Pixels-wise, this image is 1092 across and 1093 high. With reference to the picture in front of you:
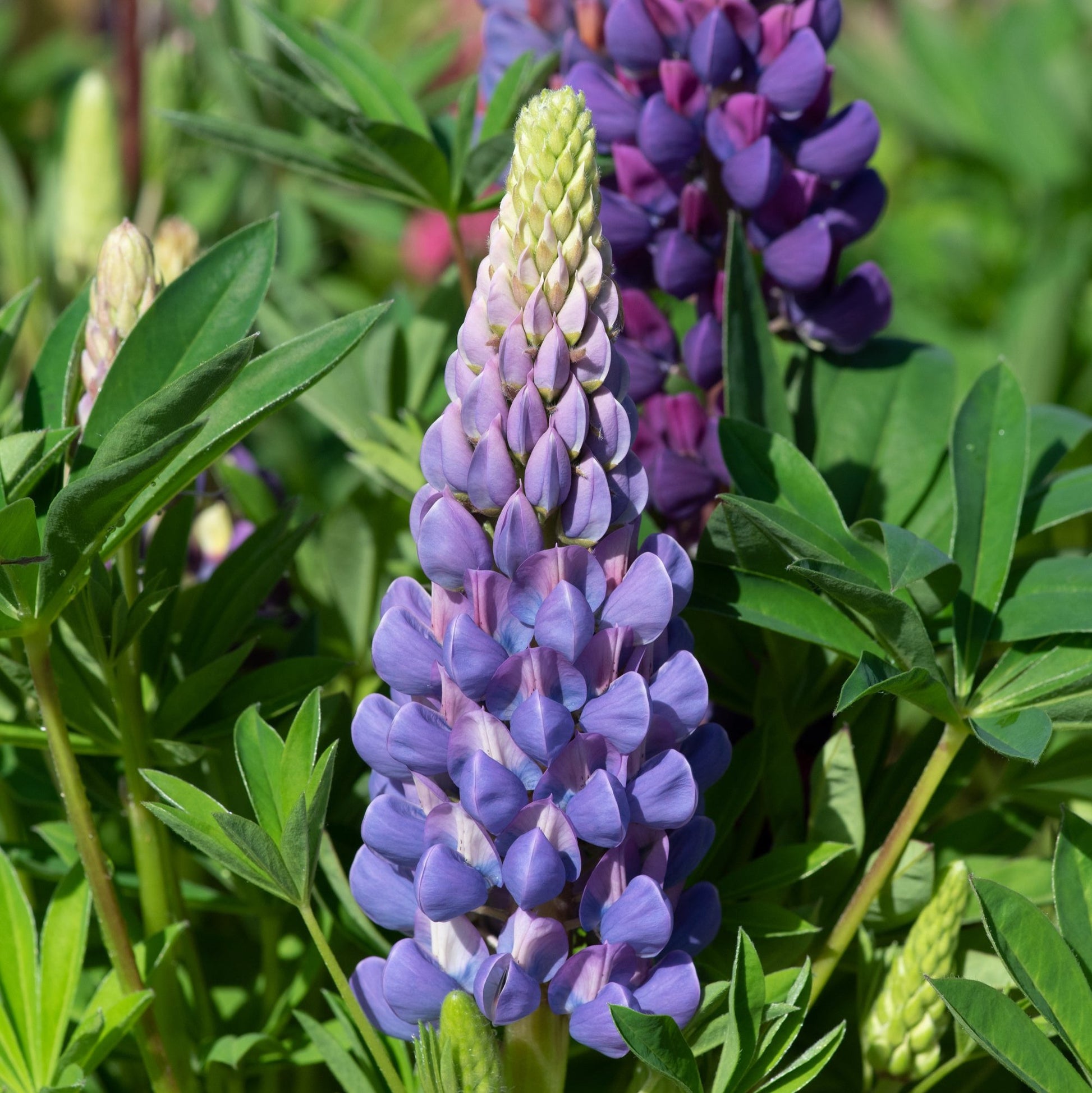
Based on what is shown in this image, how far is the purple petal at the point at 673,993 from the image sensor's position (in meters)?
0.61

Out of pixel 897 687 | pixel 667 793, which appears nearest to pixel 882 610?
pixel 897 687

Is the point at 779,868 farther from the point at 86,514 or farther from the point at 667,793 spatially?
the point at 86,514

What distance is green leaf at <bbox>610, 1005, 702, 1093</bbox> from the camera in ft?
1.83

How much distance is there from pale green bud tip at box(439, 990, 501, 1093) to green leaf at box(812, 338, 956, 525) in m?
0.46

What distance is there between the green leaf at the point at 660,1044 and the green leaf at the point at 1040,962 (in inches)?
6.0

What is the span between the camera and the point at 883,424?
947mm

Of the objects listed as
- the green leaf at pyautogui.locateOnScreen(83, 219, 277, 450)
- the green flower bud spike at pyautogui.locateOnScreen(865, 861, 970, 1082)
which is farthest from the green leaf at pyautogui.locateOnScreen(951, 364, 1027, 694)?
the green leaf at pyautogui.locateOnScreen(83, 219, 277, 450)

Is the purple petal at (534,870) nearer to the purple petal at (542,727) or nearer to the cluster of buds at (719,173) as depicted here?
the purple petal at (542,727)

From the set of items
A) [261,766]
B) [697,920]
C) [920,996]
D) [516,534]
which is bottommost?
[920,996]

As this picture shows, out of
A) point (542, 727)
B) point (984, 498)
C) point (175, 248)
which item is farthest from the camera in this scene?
point (175, 248)

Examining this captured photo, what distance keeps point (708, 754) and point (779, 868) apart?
0.38 feet

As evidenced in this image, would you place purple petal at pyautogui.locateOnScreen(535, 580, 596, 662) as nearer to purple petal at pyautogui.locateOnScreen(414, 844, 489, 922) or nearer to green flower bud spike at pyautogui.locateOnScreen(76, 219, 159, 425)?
purple petal at pyautogui.locateOnScreen(414, 844, 489, 922)

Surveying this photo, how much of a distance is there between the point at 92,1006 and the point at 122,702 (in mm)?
165

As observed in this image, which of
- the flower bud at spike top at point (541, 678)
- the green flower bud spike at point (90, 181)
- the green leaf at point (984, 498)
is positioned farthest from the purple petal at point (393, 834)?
the green flower bud spike at point (90, 181)
